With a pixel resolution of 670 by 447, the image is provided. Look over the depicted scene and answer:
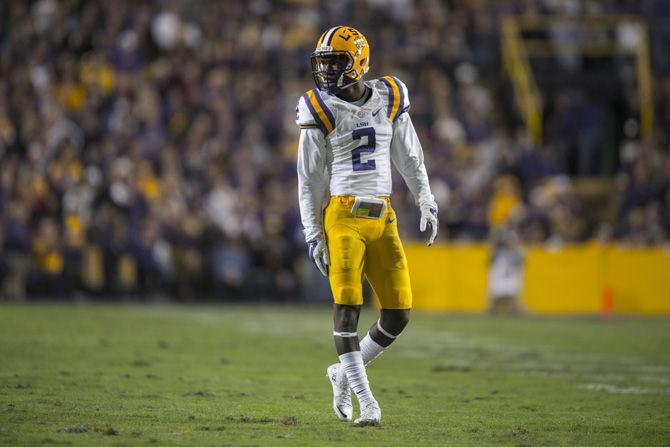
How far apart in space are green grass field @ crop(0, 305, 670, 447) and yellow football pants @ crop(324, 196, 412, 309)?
66 centimetres

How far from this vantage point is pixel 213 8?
19.0 meters

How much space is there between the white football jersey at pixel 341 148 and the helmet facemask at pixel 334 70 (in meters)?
0.06

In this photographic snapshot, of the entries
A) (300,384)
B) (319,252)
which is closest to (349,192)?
(319,252)

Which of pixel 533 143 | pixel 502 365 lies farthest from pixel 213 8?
pixel 502 365

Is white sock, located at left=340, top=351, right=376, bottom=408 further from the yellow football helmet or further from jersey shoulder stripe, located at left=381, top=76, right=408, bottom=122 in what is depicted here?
the yellow football helmet

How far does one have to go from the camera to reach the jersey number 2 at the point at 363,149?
20.1 ft

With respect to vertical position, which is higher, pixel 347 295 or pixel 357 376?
pixel 347 295

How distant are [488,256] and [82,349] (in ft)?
24.9

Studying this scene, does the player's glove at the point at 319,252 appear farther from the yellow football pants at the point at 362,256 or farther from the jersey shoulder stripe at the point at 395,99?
the jersey shoulder stripe at the point at 395,99

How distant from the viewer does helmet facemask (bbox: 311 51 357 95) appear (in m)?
6.14

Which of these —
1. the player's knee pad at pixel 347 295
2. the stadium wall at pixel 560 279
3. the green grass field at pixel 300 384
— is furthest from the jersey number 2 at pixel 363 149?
the stadium wall at pixel 560 279

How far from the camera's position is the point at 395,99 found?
6305 millimetres

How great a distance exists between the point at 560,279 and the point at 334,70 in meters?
10.4

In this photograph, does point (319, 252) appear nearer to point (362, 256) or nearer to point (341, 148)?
point (362, 256)
